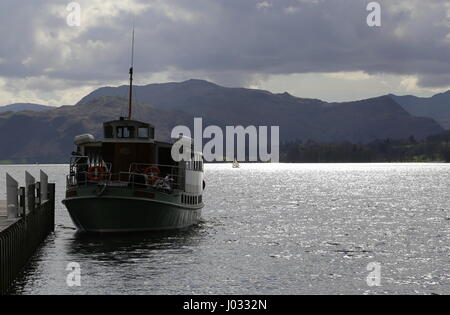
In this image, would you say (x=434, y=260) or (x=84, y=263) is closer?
(x=84, y=263)

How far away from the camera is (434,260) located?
3856 cm

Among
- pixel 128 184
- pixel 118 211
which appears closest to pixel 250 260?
pixel 118 211

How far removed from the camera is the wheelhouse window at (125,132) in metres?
45.2

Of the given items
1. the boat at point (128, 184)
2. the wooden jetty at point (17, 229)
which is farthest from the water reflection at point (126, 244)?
the wooden jetty at point (17, 229)

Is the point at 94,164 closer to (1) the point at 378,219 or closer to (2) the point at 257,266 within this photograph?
(2) the point at 257,266

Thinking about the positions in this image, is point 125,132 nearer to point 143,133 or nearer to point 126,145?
point 126,145

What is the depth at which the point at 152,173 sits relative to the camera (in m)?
43.2

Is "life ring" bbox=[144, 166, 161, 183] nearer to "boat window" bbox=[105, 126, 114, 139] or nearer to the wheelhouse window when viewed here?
the wheelhouse window

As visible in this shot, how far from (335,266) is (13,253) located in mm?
16344

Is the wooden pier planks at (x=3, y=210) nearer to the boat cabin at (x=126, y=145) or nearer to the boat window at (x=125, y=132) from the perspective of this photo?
the boat cabin at (x=126, y=145)

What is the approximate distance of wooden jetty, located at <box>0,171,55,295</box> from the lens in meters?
26.7

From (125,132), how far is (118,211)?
20.2 ft
